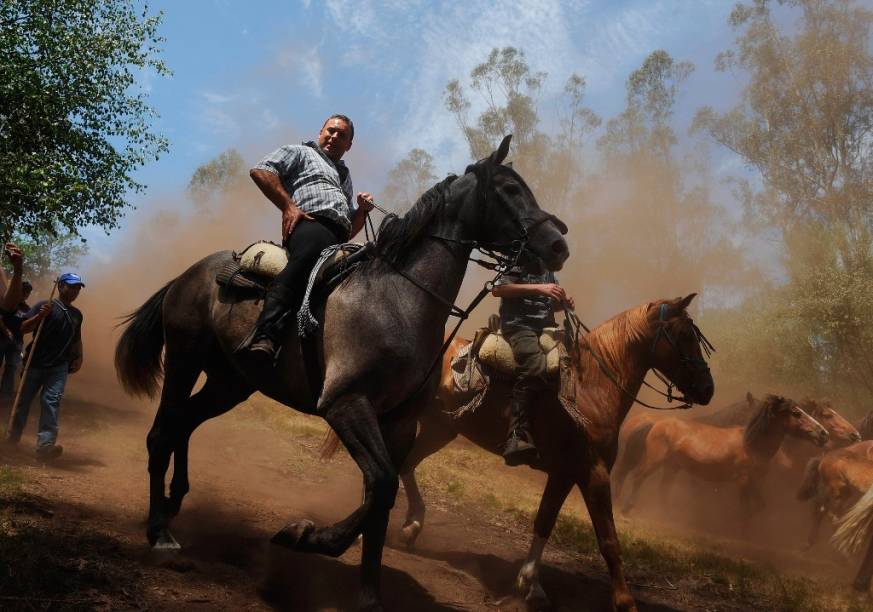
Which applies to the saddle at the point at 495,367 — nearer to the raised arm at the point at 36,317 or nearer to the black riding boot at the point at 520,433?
the black riding boot at the point at 520,433

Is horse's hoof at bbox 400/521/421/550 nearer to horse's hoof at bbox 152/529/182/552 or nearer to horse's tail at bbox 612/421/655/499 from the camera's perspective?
horse's hoof at bbox 152/529/182/552

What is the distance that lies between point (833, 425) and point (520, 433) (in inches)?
441

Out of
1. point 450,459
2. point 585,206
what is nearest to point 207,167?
point 585,206

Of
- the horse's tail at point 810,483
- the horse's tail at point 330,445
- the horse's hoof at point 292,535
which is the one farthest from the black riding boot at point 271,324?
the horse's tail at point 810,483

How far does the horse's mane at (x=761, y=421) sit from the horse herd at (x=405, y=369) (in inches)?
271

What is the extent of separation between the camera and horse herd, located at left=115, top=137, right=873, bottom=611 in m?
4.12

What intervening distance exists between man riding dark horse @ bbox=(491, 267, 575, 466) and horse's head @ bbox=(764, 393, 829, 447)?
7.94 meters

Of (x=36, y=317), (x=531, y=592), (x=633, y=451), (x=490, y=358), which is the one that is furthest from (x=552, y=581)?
(x=633, y=451)

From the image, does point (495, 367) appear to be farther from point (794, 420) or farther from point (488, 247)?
point (794, 420)

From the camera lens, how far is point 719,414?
1662cm

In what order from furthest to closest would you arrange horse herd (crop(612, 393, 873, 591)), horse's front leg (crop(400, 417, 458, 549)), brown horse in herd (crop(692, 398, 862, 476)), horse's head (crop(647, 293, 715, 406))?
brown horse in herd (crop(692, 398, 862, 476)) → horse herd (crop(612, 393, 873, 591)) → horse's front leg (crop(400, 417, 458, 549)) → horse's head (crop(647, 293, 715, 406))

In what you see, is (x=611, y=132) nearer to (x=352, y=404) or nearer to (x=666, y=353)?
(x=666, y=353)

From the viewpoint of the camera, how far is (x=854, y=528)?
26.4ft

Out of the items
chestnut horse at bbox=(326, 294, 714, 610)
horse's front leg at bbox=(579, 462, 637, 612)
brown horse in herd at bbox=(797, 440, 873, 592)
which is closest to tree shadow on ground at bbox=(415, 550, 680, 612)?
chestnut horse at bbox=(326, 294, 714, 610)
